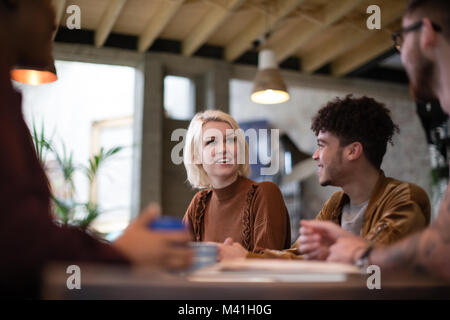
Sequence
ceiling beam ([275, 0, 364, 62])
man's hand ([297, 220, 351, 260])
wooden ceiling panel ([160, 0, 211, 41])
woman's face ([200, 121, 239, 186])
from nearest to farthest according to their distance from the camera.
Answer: man's hand ([297, 220, 351, 260]) < woman's face ([200, 121, 239, 186]) < ceiling beam ([275, 0, 364, 62]) < wooden ceiling panel ([160, 0, 211, 41])

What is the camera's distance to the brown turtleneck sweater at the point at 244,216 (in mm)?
2023

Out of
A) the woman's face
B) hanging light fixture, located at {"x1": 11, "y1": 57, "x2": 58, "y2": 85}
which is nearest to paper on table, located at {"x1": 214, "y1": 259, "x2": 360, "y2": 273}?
the woman's face

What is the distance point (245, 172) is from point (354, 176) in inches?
25.8

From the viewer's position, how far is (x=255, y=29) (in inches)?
219

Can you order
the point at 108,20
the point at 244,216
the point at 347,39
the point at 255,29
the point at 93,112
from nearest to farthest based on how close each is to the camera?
1. the point at 244,216
2. the point at 108,20
3. the point at 255,29
4. the point at 347,39
5. the point at 93,112

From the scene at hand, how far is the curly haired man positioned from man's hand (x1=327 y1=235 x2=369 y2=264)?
391 millimetres

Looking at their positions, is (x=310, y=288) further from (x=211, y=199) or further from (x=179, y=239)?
(x=211, y=199)

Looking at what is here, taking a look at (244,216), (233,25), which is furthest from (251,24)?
(244,216)

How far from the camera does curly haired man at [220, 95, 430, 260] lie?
1.53m

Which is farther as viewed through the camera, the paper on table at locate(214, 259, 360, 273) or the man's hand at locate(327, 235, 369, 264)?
the man's hand at locate(327, 235, 369, 264)

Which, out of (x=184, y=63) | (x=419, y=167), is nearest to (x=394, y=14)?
(x=184, y=63)

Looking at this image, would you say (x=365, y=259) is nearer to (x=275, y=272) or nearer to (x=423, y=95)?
(x=275, y=272)

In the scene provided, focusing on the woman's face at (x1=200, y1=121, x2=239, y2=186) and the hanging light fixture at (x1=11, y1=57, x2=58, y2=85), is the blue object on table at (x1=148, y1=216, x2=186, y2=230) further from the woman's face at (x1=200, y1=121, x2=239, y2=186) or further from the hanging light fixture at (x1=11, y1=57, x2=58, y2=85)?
the hanging light fixture at (x1=11, y1=57, x2=58, y2=85)

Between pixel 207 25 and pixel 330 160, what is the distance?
12.6ft
